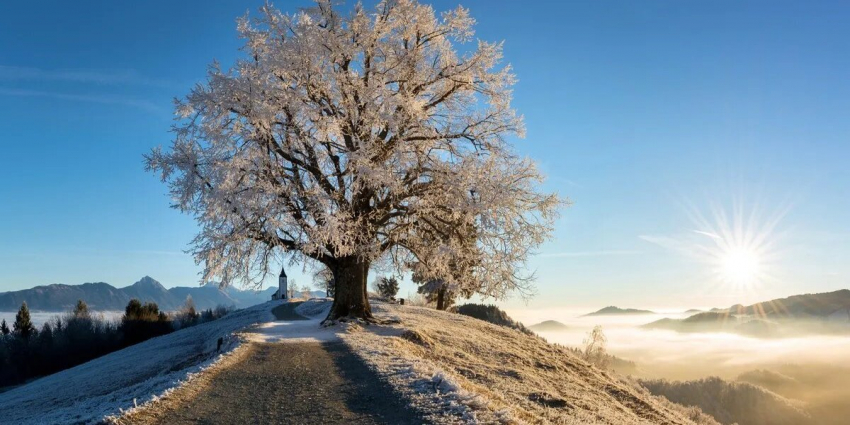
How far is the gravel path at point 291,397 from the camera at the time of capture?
10.2 m

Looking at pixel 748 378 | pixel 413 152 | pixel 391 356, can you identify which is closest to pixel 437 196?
pixel 413 152

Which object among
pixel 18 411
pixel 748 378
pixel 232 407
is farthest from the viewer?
pixel 748 378

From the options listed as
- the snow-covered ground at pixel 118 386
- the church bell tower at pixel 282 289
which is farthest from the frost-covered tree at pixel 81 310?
the snow-covered ground at pixel 118 386

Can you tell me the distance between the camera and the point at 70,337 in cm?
Result: 5603

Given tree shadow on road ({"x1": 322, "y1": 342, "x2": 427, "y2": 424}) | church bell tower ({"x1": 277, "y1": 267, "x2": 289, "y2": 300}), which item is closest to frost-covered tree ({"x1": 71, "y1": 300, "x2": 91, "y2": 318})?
church bell tower ({"x1": 277, "y1": 267, "x2": 289, "y2": 300})

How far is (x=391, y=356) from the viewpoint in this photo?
50.4 feet

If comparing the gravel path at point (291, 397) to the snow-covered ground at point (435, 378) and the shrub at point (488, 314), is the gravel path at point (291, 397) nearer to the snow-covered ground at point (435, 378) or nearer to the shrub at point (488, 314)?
the snow-covered ground at point (435, 378)

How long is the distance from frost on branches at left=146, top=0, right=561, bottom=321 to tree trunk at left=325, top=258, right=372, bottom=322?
5 cm

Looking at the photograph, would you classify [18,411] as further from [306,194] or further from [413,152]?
[413,152]

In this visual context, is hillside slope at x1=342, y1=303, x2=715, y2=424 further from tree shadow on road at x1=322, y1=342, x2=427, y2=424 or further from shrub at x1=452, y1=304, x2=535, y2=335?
shrub at x1=452, y1=304, x2=535, y2=335

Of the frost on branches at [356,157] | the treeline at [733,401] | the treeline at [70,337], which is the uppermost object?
the frost on branches at [356,157]

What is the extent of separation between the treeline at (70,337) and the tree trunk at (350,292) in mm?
39339

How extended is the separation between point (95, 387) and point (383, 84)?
15379 mm

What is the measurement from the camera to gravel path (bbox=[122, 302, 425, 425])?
10219mm
